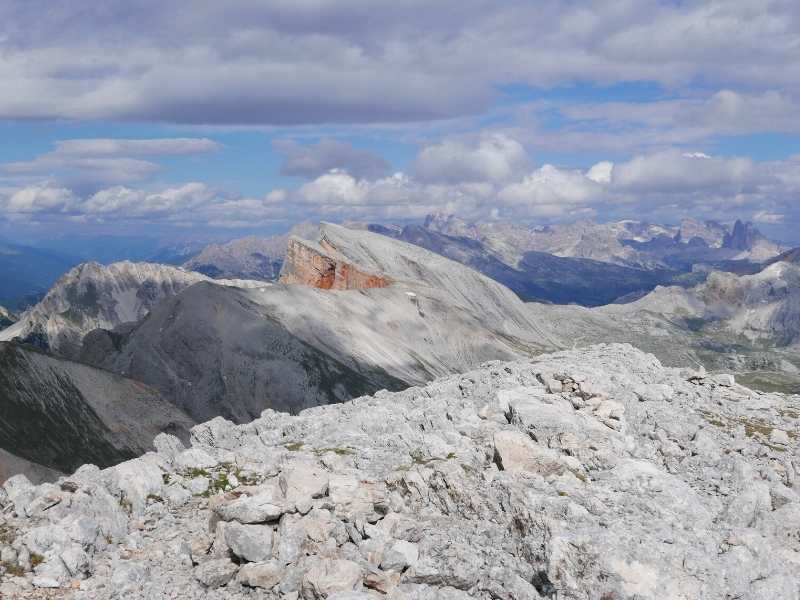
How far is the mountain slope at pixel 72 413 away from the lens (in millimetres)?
129625

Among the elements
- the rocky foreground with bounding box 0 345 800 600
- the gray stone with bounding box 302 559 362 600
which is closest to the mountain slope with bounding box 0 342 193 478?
the rocky foreground with bounding box 0 345 800 600

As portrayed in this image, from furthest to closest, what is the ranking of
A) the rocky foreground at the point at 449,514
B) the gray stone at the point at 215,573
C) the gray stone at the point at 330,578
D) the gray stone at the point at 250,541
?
the gray stone at the point at 250,541, the gray stone at the point at 215,573, the rocky foreground at the point at 449,514, the gray stone at the point at 330,578

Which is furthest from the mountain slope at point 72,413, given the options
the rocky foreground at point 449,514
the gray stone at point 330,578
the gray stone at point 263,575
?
the gray stone at point 330,578

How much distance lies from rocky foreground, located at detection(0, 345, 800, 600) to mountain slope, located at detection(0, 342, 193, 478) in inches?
3772

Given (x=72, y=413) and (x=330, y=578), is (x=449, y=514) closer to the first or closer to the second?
(x=330, y=578)

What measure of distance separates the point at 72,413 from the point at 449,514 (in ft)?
427

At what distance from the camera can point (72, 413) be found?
143000mm

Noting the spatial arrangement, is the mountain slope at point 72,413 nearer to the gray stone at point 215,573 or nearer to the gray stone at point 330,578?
the gray stone at point 215,573

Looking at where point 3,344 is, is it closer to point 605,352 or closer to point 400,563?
point 605,352

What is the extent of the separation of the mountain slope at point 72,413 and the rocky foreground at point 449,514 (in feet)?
314

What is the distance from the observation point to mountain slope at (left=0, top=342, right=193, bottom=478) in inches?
5103

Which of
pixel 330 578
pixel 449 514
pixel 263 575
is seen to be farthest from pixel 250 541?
pixel 449 514

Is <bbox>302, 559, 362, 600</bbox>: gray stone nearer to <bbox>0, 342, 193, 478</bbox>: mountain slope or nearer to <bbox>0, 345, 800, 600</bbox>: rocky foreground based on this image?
<bbox>0, 345, 800, 600</bbox>: rocky foreground

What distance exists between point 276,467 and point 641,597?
20.8 meters
